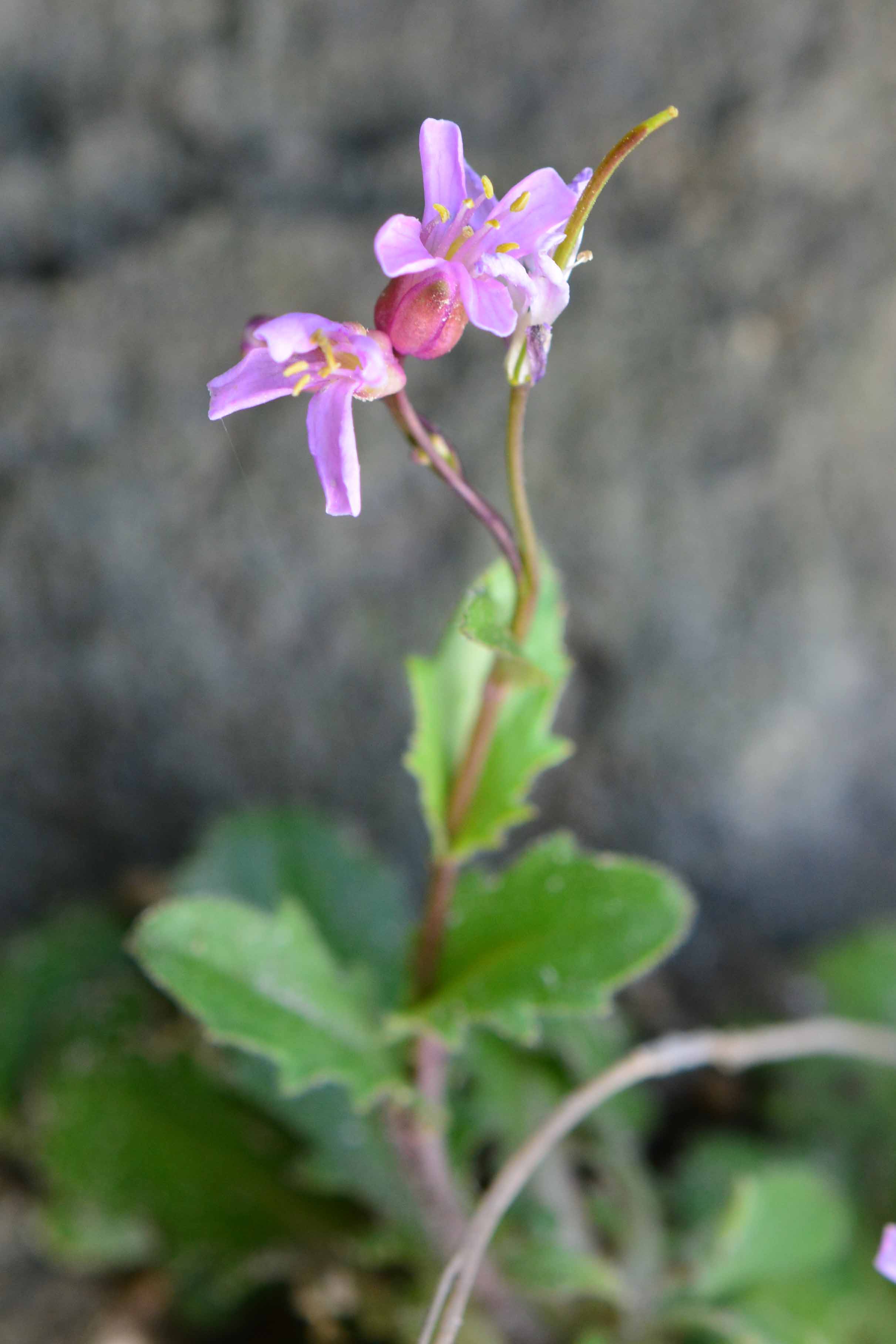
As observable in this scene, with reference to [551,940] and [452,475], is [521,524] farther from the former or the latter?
[551,940]

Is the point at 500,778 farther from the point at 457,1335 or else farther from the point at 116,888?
the point at 116,888

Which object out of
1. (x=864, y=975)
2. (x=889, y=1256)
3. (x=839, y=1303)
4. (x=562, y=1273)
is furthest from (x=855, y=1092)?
(x=889, y=1256)

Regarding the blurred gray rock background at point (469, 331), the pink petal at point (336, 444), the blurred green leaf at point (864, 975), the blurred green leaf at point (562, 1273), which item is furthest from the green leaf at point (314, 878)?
the pink petal at point (336, 444)

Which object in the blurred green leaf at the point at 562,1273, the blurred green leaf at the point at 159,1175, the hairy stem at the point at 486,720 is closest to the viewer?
the hairy stem at the point at 486,720

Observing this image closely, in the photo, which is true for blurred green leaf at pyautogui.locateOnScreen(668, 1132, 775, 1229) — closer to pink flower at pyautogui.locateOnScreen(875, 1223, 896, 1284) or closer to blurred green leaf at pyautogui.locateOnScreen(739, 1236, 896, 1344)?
blurred green leaf at pyautogui.locateOnScreen(739, 1236, 896, 1344)

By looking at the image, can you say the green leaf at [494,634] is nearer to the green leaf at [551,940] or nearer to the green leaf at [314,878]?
the green leaf at [551,940]

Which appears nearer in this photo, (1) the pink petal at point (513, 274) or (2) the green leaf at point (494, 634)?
(1) the pink petal at point (513, 274)

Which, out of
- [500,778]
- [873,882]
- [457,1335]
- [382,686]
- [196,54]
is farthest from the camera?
[873,882]

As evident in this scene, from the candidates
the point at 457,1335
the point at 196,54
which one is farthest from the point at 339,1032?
the point at 196,54
